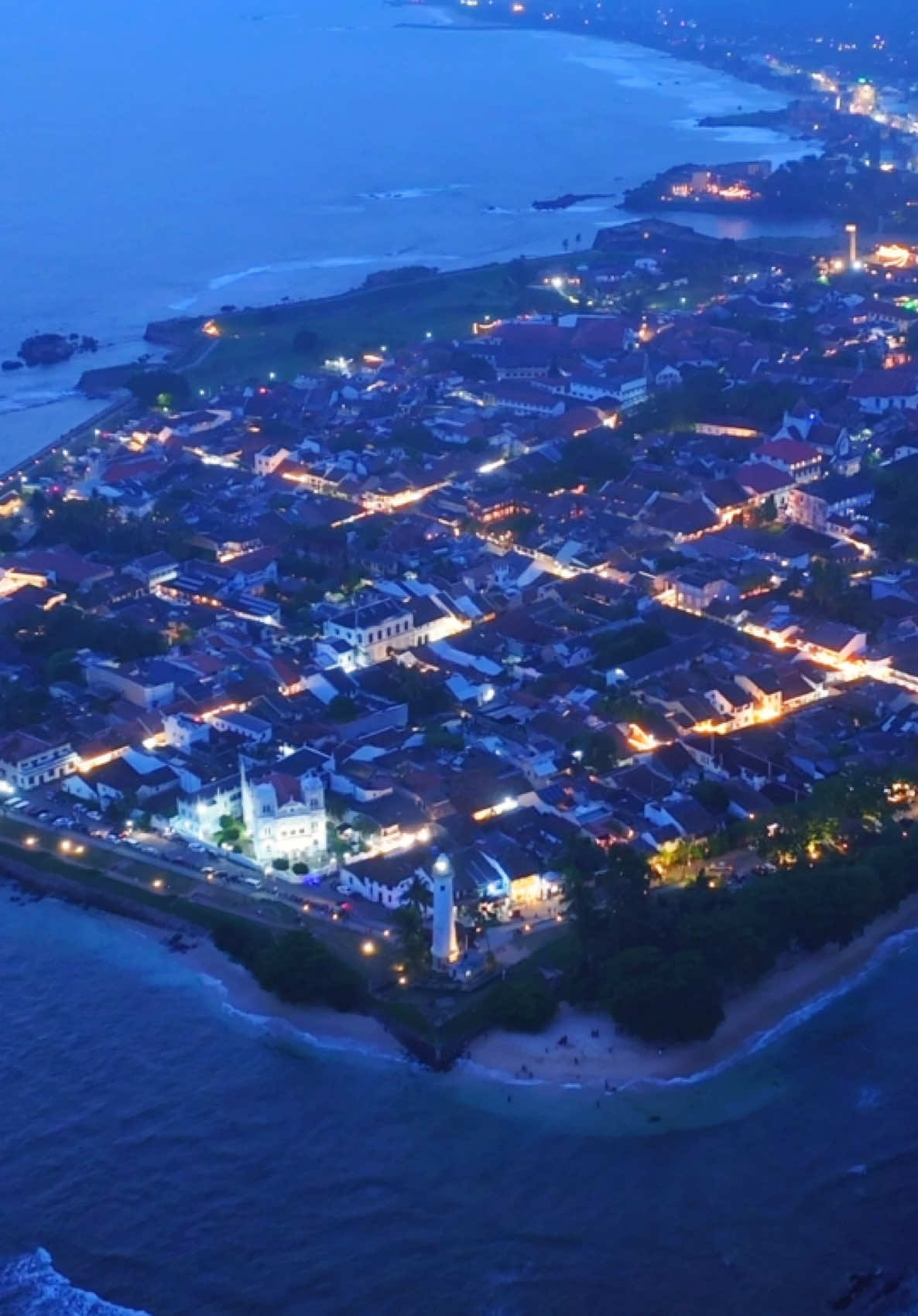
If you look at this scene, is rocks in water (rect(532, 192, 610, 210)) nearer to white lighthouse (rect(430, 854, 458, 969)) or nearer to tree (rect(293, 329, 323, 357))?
tree (rect(293, 329, 323, 357))

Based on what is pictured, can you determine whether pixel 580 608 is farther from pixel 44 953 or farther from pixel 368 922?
pixel 44 953

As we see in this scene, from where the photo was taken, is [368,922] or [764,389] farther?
[764,389]

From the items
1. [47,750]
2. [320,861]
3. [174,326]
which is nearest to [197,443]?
[174,326]

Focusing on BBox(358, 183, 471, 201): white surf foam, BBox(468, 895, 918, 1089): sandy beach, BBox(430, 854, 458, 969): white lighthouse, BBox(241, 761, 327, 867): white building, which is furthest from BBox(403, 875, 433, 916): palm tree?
BBox(358, 183, 471, 201): white surf foam

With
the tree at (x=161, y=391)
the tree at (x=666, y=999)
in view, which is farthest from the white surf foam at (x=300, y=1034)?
the tree at (x=161, y=391)

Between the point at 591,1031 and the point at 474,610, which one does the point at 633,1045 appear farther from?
the point at 474,610

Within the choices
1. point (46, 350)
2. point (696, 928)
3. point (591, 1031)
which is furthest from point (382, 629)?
point (46, 350)
